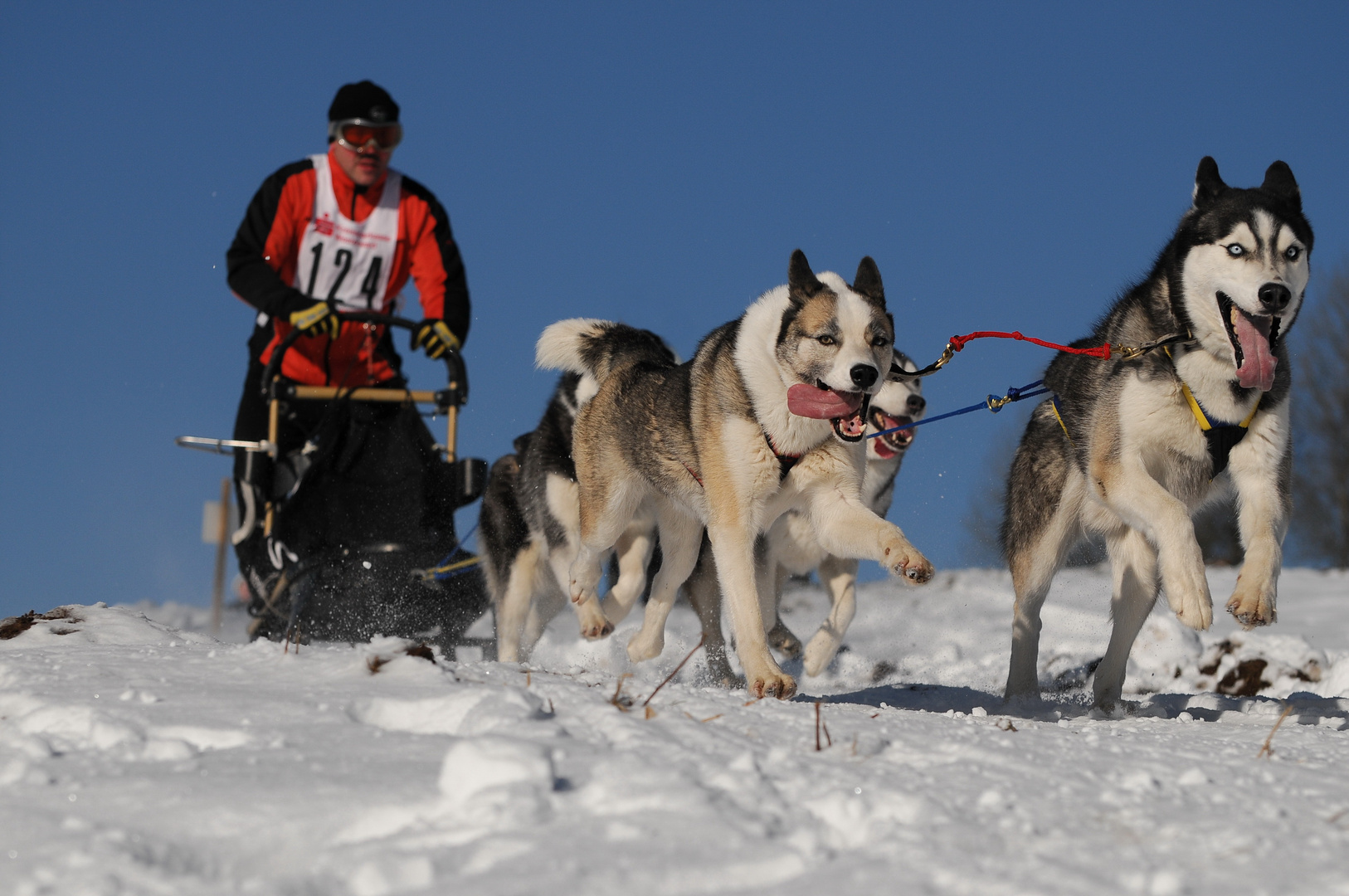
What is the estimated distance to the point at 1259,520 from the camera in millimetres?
3564

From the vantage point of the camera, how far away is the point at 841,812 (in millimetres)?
1836

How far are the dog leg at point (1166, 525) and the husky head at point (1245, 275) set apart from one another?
409mm

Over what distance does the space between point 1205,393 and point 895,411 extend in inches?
86.5

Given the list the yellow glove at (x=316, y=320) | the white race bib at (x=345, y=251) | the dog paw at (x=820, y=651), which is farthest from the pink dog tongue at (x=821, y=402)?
the white race bib at (x=345, y=251)

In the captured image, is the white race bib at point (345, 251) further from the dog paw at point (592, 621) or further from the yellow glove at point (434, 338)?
the dog paw at point (592, 621)

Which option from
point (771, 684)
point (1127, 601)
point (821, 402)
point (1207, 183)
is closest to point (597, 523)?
point (821, 402)

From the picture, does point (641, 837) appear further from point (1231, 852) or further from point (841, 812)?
point (1231, 852)

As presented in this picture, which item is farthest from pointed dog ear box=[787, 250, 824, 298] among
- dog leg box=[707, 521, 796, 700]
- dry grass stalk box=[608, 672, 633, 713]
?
dry grass stalk box=[608, 672, 633, 713]

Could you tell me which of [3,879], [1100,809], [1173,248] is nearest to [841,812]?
[1100,809]

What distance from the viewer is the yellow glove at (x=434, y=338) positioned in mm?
5453

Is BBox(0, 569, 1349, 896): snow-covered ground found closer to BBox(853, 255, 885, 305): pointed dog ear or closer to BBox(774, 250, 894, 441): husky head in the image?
BBox(774, 250, 894, 441): husky head

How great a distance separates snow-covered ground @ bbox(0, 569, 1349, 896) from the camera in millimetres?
1648

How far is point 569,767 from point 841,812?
43cm

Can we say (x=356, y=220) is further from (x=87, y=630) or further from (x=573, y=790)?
(x=573, y=790)
